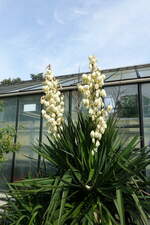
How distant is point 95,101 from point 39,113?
270cm

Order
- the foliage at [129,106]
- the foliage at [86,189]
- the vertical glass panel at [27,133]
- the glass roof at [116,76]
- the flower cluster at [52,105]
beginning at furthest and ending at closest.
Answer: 1. the vertical glass panel at [27,133]
2. the glass roof at [116,76]
3. the foliage at [129,106]
4. the flower cluster at [52,105]
5. the foliage at [86,189]

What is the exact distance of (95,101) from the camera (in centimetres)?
151

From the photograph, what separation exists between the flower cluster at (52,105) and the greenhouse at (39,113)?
42.8 inches

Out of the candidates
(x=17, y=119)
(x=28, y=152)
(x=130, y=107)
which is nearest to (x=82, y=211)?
(x=130, y=107)

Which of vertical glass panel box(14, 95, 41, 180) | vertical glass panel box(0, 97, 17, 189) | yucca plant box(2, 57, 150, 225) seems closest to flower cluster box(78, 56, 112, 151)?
yucca plant box(2, 57, 150, 225)

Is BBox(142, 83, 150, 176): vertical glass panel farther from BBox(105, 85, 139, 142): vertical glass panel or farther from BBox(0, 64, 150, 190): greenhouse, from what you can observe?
BBox(105, 85, 139, 142): vertical glass panel

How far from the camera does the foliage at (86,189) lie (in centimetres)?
140

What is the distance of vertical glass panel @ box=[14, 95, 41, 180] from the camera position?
153 inches

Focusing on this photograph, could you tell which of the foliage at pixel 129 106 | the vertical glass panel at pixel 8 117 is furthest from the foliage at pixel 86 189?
the vertical glass panel at pixel 8 117

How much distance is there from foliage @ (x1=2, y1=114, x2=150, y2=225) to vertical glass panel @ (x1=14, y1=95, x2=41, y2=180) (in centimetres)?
211

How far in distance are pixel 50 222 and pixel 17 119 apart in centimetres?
307

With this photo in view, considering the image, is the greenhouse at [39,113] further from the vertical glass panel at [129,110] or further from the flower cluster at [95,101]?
the flower cluster at [95,101]

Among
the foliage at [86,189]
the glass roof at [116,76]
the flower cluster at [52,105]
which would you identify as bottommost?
the foliage at [86,189]

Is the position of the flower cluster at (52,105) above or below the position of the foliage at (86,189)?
above
